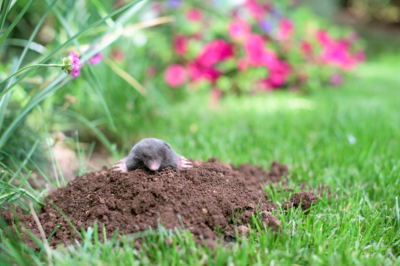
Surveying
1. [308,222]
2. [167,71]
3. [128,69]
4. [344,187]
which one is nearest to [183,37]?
[167,71]

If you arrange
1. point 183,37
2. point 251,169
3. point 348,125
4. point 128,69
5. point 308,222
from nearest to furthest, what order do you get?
point 308,222
point 251,169
point 348,125
point 128,69
point 183,37

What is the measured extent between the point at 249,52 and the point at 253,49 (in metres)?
0.07

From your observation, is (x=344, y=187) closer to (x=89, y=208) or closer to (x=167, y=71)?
(x=89, y=208)

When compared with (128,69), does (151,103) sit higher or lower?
lower

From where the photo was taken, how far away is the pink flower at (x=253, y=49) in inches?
165

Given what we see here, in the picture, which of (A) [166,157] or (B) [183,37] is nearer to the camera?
(A) [166,157]

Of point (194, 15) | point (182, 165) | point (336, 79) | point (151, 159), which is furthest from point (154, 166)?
point (336, 79)

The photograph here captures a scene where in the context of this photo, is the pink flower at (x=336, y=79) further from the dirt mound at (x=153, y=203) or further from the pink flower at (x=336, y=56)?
the dirt mound at (x=153, y=203)

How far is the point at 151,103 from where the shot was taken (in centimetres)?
294

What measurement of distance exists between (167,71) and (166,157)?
2837 mm

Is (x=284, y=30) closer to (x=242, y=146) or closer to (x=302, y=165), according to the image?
(x=242, y=146)

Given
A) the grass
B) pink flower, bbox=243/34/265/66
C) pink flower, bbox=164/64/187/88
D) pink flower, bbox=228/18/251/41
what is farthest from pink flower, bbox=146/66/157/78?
pink flower, bbox=243/34/265/66

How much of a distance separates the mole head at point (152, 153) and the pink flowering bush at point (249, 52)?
8.81 feet

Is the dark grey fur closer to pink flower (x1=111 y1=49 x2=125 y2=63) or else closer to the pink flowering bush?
pink flower (x1=111 y1=49 x2=125 y2=63)
